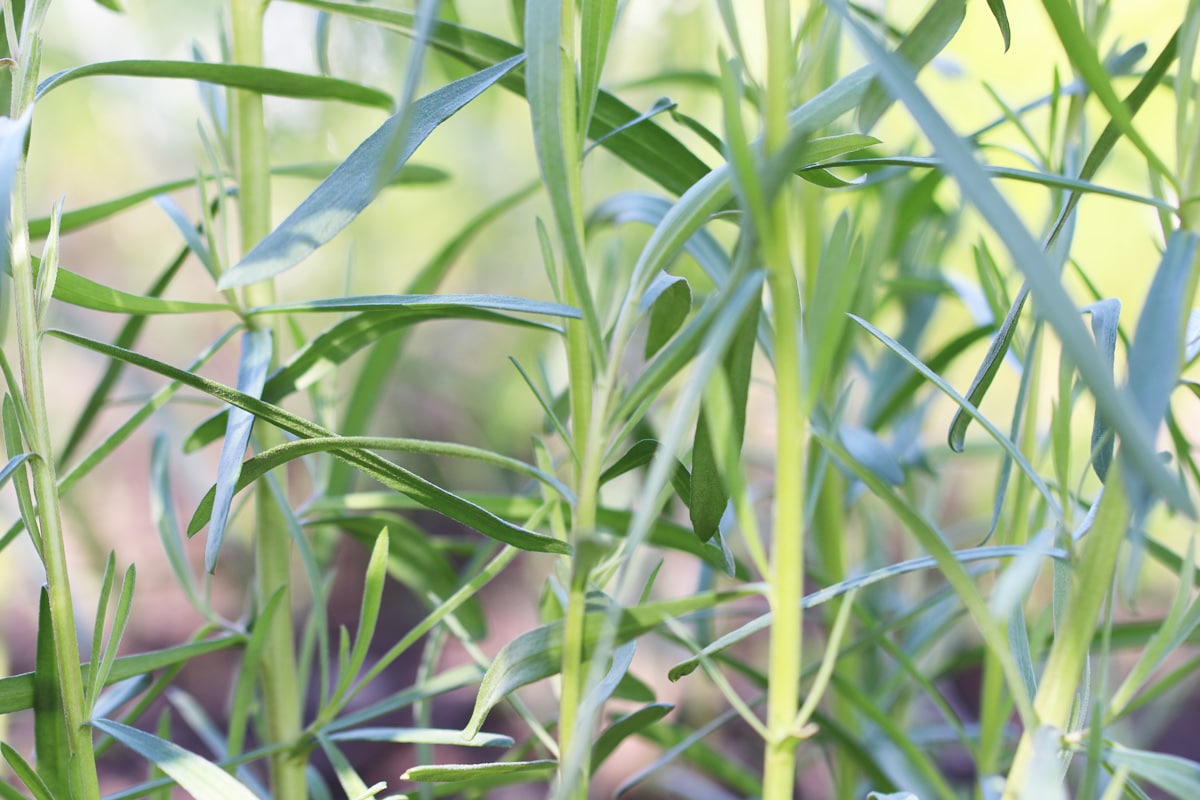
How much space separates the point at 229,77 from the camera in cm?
30

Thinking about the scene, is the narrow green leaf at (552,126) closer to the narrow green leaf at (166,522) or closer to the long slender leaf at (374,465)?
the long slender leaf at (374,465)

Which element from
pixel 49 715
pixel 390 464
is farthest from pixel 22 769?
pixel 390 464

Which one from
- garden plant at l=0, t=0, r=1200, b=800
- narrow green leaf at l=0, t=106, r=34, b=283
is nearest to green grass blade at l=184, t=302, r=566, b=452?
garden plant at l=0, t=0, r=1200, b=800

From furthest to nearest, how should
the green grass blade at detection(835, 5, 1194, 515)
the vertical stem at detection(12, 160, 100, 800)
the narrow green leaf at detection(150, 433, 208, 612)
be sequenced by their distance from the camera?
the narrow green leaf at detection(150, 433, 208, 612), the vertical stem at detection(12, 160, 100, 800), the green grass blade at detection(835, 5, 1194, 515)

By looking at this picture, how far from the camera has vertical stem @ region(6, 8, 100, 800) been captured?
Answer: 9.6 inches

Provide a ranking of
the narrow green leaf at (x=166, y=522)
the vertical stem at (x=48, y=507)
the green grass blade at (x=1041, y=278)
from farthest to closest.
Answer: the narrow green leaf at (x=166, y=522) < the vertical stem at (x=48, y=507) < the green grass blade at (x=1041, y=278)

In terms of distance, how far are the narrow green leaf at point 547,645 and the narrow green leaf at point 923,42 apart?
12 centimetres

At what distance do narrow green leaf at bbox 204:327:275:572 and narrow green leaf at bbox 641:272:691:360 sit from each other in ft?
0.37

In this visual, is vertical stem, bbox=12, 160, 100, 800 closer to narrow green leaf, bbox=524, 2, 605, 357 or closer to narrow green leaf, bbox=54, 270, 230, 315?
narrow green leaf, bbox=54, 270, 230, 315

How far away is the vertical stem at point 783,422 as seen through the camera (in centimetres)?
18

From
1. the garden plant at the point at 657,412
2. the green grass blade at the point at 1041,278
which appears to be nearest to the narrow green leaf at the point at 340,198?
the garden plant at the point at 657,412

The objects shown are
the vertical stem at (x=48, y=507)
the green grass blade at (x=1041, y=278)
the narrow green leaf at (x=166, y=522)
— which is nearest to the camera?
the green grass blade at (x=1041, y=278)

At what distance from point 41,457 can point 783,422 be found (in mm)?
195

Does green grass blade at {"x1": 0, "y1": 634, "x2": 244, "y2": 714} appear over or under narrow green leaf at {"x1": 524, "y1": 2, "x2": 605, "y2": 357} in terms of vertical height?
under
